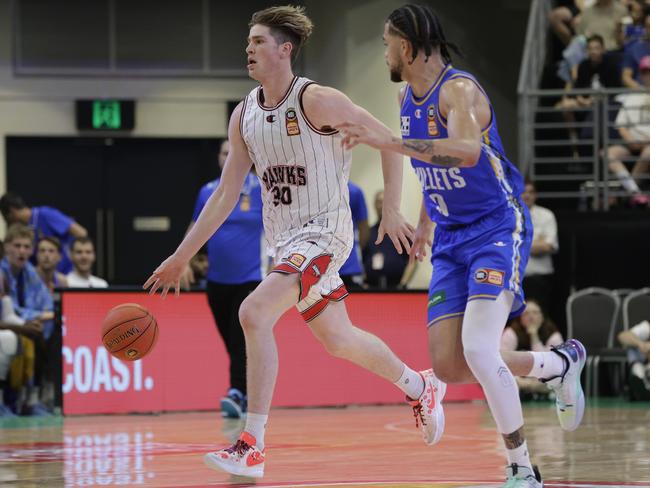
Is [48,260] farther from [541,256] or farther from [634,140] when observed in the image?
[634,140]

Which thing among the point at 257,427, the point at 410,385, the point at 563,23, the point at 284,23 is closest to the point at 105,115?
the point at 563,23

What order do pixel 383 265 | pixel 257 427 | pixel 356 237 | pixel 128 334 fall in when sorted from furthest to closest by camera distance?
pixel 383 265
pixel 356 237
pixel 128 334
pixel 257 427

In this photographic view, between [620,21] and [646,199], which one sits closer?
[646,199]

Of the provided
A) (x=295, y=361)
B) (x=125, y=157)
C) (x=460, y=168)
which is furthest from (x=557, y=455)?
(x=125, y=157)

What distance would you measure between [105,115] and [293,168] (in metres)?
12.3

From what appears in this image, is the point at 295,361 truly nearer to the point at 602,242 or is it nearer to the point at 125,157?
the point at 602,242

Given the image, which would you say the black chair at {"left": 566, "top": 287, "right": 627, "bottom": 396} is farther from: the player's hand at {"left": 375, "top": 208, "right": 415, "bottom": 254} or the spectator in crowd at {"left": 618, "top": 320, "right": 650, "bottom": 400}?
the player's hand at {"left": 375, "top": 208, "right": 415, "bottom": 254}

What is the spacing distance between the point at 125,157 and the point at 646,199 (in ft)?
25.9

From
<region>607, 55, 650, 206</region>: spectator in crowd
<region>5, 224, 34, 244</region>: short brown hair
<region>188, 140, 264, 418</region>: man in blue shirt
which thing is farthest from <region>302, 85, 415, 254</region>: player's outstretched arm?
<region>607, 55, 650, 206</region>: spectator in crowd

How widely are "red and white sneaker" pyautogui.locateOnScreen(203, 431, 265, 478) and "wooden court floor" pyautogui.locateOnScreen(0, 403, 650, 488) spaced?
105 millimetres

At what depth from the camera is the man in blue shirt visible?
33.7ft

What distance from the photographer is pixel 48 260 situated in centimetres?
1199

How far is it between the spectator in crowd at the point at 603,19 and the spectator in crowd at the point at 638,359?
15.5 feet

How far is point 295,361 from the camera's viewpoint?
37.9 feet
